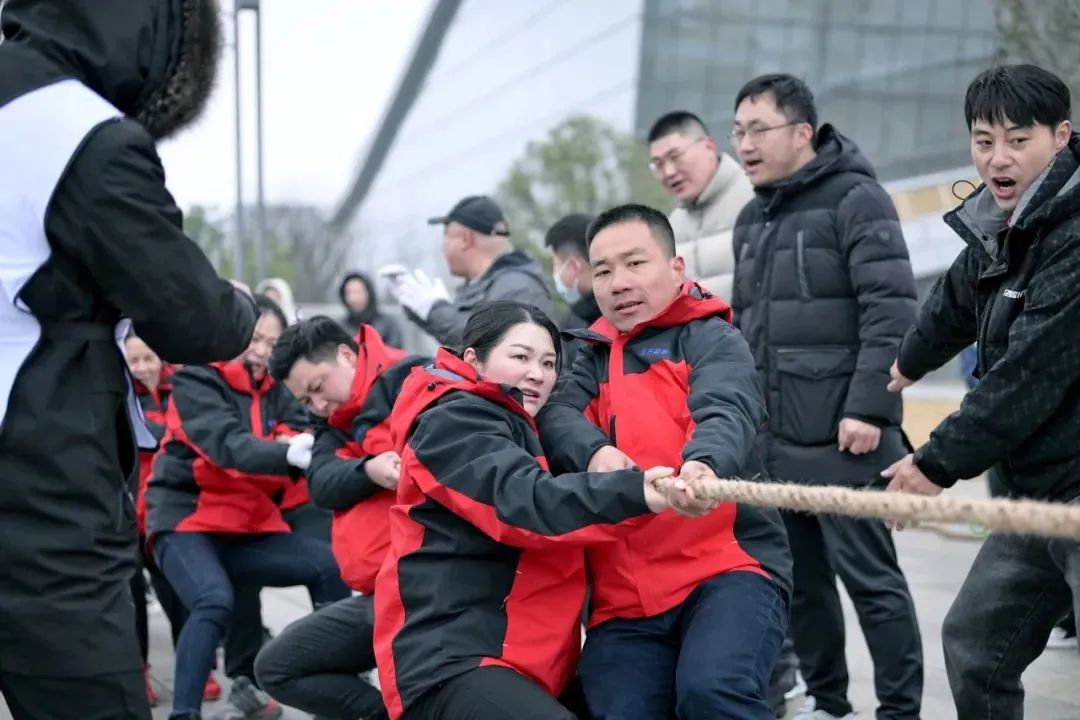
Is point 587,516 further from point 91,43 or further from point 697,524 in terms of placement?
point 91,43

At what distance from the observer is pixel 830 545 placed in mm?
4277

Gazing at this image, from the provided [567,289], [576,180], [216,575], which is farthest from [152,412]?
[576,180]

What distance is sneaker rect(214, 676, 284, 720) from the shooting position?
17.0ft

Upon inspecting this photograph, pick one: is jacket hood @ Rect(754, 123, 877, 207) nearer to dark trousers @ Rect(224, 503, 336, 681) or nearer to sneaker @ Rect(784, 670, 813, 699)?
sneaker @ Rect(784, 670, 813, 699)

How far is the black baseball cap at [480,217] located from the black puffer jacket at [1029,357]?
10.7ft

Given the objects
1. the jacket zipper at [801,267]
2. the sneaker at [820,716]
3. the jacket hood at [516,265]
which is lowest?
the sneaker at [820,716]

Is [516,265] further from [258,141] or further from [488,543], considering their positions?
[258,141]

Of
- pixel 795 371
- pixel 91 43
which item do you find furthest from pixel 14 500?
pixel 795 371

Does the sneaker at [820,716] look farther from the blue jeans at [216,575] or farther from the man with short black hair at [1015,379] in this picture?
the blue jeans at [216,575]

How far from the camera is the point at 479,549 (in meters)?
3.03

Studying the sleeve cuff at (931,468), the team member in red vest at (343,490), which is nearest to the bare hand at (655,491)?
the sleeve cuff at (931,468)

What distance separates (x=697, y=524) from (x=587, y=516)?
1.36ft

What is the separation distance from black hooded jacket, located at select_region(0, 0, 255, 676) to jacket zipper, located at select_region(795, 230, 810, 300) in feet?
7.79

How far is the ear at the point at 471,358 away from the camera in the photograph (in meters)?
3.27
